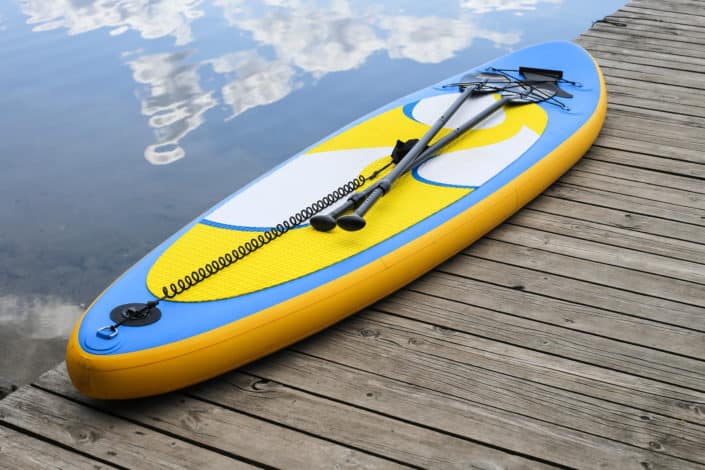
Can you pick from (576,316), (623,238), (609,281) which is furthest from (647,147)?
(576,316)

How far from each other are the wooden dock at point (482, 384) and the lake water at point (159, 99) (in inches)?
52.7

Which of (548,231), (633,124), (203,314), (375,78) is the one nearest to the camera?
(203,314)

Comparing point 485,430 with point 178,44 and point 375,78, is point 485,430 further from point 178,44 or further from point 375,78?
point 178,44

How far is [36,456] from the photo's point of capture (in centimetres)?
163

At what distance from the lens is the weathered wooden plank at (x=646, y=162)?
9.32 ft

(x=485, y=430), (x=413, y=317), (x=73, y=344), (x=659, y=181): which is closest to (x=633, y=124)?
(x=659, y=181)

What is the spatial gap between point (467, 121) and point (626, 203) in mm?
671

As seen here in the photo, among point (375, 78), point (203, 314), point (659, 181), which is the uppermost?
point (203, 314)

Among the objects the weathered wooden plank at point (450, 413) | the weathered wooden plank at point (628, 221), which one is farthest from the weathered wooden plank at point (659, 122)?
the weathered wooden plank at point (450, 413)

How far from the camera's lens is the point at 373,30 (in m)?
7.10

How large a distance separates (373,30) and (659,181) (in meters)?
4.79

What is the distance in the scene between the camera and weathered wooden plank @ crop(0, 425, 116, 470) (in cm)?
161

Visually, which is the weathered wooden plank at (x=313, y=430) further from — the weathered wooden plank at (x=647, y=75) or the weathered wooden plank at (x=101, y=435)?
the weathered wooden plank at (x=647, y=75)

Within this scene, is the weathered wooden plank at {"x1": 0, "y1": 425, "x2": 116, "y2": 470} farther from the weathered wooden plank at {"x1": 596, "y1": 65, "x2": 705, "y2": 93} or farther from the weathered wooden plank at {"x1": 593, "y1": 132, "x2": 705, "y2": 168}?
the weathered wooden plank at {"x1": 596, "y1": 65, "x2": 705, "y2": 93}
